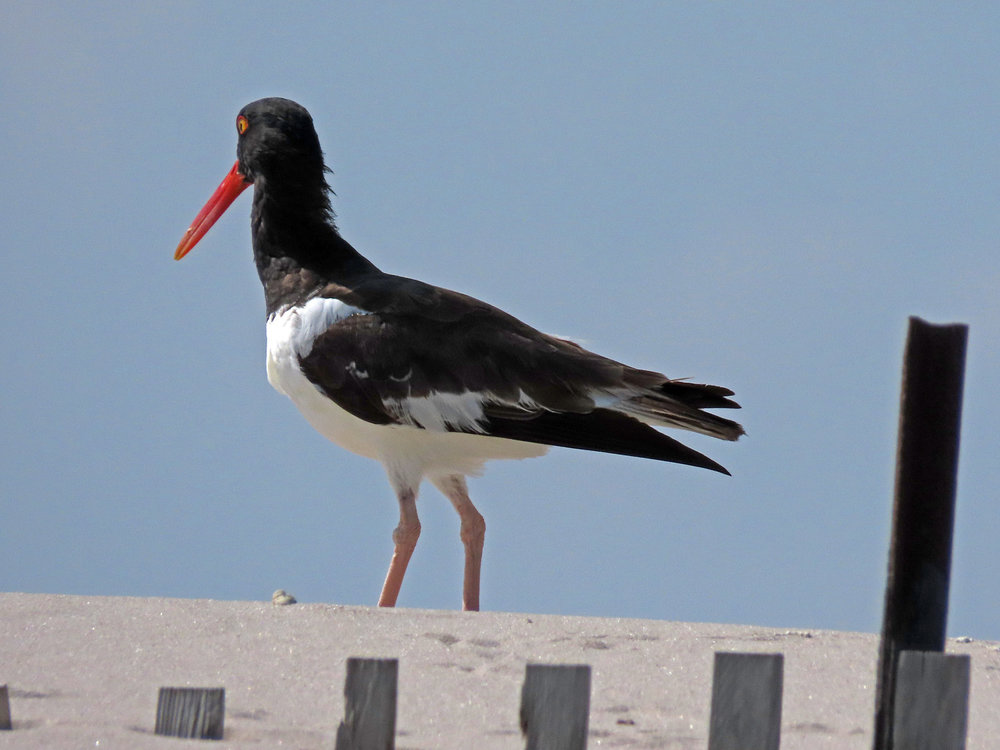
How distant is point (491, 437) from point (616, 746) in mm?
3338

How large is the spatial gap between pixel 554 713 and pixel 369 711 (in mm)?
503

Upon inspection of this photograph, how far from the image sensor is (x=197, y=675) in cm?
531

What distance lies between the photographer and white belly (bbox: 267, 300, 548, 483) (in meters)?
7.79

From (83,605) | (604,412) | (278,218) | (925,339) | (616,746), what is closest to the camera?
(925,339)

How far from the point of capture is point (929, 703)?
3545 mm

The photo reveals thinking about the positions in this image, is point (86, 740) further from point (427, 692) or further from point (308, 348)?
point (308, 348)

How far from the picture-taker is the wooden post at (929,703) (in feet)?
11.5

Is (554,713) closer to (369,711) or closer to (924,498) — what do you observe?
(369,711)

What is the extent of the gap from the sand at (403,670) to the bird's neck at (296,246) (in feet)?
8.17

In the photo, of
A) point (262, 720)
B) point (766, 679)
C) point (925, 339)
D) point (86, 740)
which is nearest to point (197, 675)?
point (262, 720)

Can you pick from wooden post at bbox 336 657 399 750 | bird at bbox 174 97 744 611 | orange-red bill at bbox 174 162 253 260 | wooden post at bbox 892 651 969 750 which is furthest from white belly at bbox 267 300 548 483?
wooden post at bbox 892 651 969 750

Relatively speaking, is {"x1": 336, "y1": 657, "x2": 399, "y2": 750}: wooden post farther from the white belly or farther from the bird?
the white belly

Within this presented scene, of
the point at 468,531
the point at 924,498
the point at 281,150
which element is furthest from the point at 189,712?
the point at 281,150

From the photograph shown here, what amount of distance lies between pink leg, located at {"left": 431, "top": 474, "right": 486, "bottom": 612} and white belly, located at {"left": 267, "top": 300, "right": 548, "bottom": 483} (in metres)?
0.24
